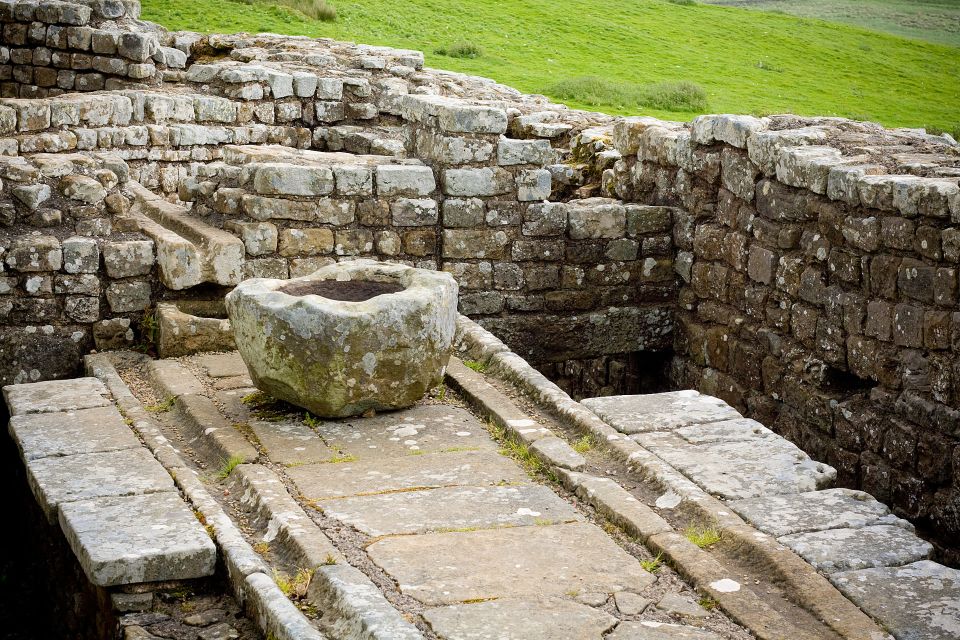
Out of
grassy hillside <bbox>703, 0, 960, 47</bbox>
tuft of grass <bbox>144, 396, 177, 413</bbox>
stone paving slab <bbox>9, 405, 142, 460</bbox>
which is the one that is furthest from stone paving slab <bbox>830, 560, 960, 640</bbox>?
grassy hillside <bbox>703, 0, 960, 47</bbox>

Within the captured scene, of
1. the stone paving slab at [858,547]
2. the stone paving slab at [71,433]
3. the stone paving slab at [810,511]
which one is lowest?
the stone paving slab at [71,433]

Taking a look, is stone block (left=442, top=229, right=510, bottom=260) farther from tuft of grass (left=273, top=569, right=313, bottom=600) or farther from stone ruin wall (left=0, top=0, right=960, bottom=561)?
tuft of grass (left=273, top=569, right=313, bottom=600)

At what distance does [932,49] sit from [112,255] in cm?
1409

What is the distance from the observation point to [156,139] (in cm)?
1280

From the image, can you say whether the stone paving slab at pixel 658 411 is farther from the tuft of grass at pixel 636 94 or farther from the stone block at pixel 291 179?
the tuft of grass at pixel 636 94

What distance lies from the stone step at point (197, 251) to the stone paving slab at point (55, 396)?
1.03 m

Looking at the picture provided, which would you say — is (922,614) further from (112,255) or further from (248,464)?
(112,255)

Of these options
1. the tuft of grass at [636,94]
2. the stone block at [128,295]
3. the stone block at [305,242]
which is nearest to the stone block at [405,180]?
the stone block at [305,242]

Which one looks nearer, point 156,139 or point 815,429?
point 815,429

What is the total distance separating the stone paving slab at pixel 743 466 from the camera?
5.90m

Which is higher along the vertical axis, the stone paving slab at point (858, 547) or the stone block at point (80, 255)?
the stone block at point (80, 255)

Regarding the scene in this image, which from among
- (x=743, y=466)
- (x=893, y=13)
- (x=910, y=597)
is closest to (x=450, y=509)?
(x=743, y=466)

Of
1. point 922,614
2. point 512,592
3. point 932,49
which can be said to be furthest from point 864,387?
point 932,49

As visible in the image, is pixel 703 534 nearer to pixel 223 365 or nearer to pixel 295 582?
pixel 295 582
